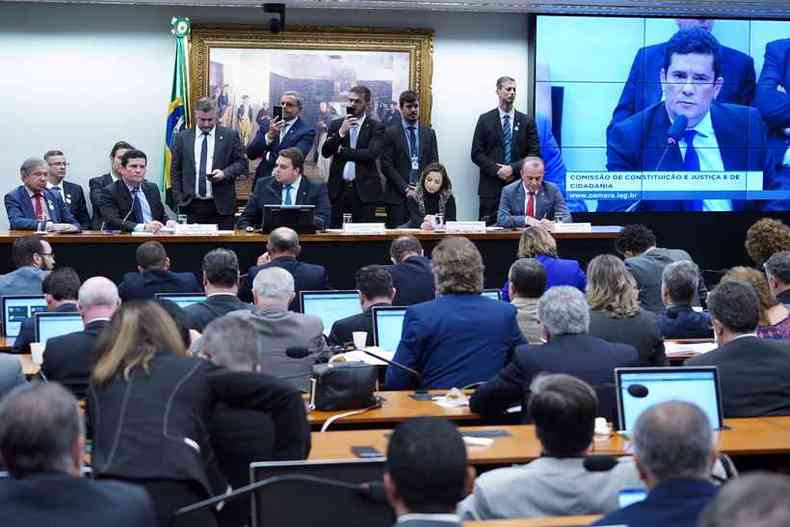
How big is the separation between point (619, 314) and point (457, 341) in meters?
0.85

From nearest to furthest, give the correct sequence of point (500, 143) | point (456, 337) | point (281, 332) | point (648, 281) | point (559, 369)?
point (559, 369), point (281, 332), point (456, 337), point (648, 281), point (500, 143)

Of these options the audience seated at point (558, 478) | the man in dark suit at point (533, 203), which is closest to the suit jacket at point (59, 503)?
the audience seated at point (558, 478)

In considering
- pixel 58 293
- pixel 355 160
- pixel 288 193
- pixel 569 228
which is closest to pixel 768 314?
pixel 58 293

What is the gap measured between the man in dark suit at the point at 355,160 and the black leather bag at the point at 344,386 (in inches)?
275

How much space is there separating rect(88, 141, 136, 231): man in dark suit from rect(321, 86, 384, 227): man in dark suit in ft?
6.51

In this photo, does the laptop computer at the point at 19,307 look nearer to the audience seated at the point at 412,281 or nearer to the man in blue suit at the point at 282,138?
the audience seated at the point at 412,281

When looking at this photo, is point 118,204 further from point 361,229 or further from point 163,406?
point 163,406

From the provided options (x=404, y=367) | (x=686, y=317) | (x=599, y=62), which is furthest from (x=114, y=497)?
(x=599, y=62)

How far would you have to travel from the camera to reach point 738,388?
5508 mm

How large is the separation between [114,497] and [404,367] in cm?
318

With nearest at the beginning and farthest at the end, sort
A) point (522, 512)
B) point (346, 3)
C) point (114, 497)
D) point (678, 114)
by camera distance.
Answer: point (114, 497), point (522, 512), point (346, 3), point (678, 114)

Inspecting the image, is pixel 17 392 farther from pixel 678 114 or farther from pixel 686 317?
pixel 678 114

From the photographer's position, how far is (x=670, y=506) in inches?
120

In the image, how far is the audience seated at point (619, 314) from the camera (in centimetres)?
627
